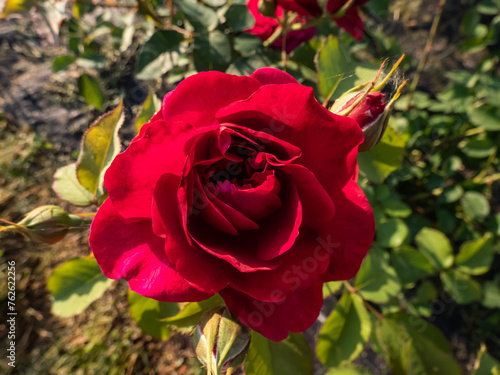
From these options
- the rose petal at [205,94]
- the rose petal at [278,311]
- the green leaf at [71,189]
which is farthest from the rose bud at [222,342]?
the green leaf at [71,189]

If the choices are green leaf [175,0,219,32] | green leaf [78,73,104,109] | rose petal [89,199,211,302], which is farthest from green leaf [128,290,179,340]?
green leaf [78,73,104,109]

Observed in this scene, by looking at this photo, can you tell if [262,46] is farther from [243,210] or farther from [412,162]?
[412,162]

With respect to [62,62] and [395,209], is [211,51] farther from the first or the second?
[395,209]

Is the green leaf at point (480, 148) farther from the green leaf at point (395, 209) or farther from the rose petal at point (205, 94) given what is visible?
the rose petal at point (205, 94)

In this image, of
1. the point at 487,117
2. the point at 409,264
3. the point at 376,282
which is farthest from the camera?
the point at 487,117

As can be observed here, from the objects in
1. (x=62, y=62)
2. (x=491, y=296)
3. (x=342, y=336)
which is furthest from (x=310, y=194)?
(x=491, y=296)
